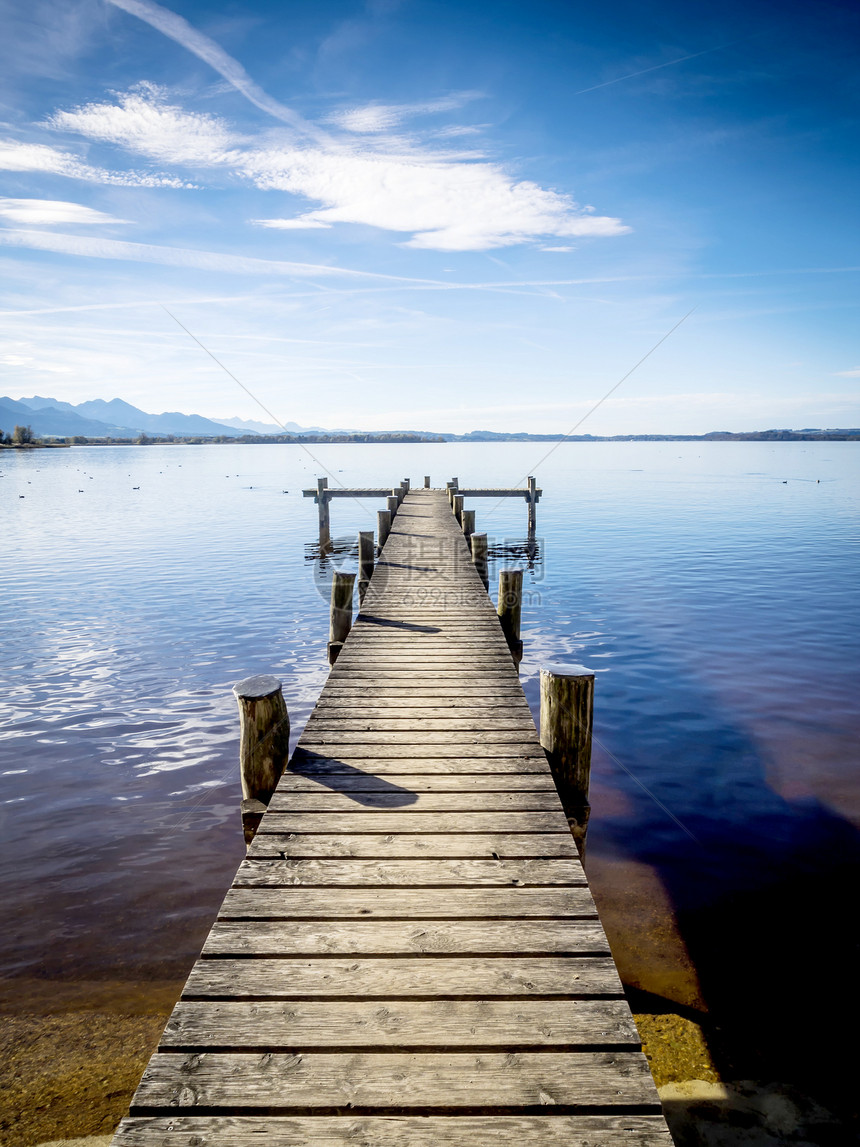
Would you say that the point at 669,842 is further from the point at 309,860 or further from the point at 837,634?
the point at 837,634

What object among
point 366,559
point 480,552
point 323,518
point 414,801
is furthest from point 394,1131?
point 323,518

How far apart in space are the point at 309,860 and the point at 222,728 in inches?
316

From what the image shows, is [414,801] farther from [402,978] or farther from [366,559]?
[366,559]

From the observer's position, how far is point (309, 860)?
13.2ft

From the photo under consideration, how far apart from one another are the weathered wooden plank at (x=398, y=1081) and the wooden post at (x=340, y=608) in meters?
6.48

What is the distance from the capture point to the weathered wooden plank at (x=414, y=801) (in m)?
4.61

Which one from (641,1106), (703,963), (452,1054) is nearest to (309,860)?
(452,1054)

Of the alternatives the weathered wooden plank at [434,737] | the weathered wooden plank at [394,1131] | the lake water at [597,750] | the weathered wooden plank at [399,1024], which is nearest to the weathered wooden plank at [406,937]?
the weathered wooden plank at [399,1024]

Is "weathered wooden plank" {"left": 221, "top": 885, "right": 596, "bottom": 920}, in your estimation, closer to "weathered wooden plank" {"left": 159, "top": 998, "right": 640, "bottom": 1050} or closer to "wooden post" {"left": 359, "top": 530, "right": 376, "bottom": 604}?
"weathered wooden plank" {"left": 159, "top": 998, "right": 640, "bottom": 1050}

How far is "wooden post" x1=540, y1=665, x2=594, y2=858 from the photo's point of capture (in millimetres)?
5305

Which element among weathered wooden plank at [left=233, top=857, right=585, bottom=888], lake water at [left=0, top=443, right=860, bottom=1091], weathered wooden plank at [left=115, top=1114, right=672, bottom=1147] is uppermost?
weathered wooden plank at [left=233, top=857, right=585, bottom=888]

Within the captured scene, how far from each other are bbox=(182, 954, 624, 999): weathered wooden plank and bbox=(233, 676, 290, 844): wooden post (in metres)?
1.97

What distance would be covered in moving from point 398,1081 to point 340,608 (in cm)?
705

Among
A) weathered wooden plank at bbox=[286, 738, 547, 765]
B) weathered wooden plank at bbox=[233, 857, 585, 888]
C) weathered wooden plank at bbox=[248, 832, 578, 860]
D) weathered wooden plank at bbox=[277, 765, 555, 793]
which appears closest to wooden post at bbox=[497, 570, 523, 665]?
weathered wooden plank at bbox=[286, 738, 547, 765]
